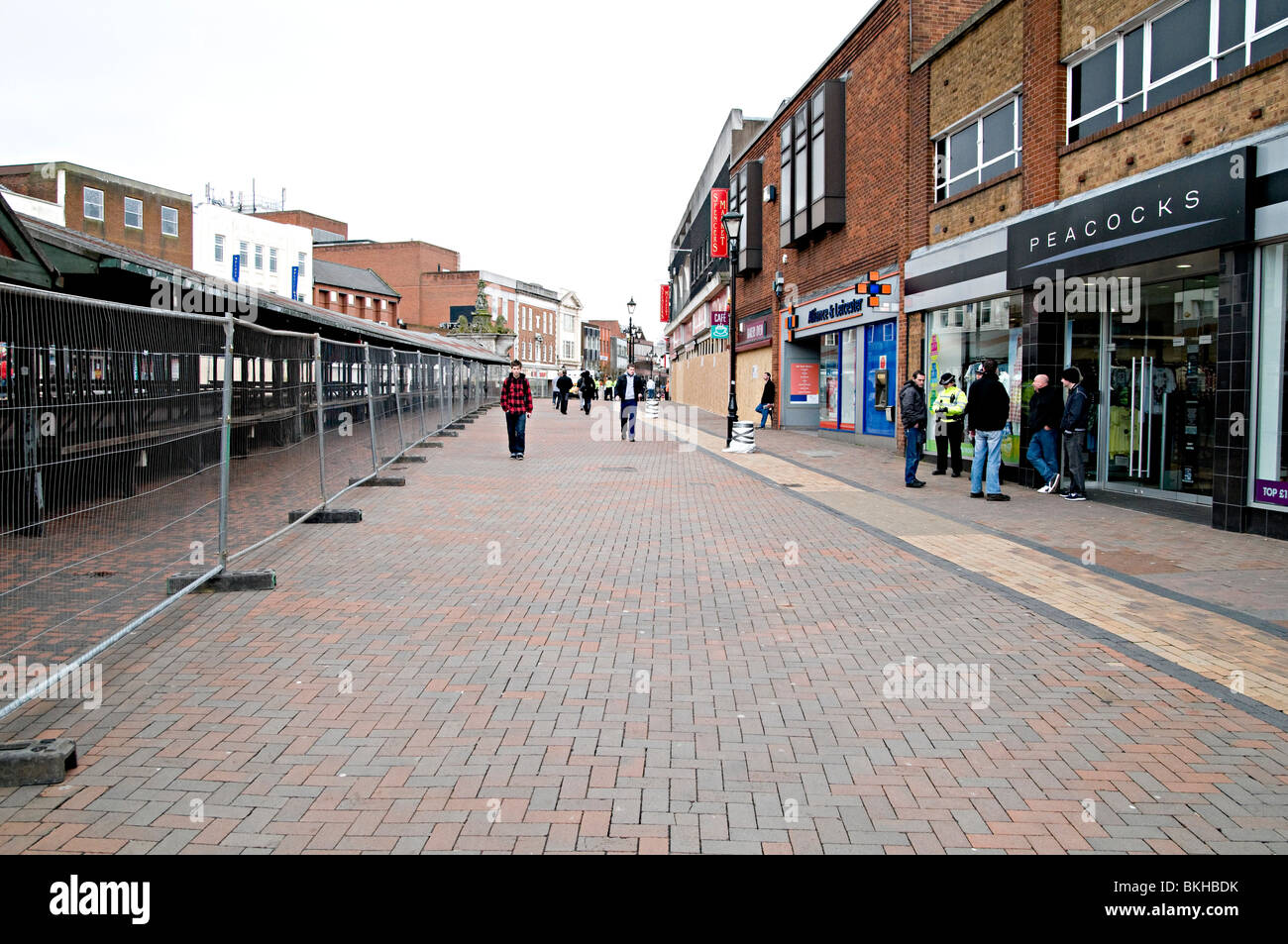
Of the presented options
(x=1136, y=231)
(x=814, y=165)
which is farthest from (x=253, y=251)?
(x=1136, y=231)

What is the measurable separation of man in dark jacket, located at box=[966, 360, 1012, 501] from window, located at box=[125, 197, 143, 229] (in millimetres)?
49813

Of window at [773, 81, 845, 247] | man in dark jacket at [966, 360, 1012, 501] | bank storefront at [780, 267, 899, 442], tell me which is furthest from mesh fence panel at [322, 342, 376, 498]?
window at [773, 81, 845, 247]

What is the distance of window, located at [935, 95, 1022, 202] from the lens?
1577 centimetres

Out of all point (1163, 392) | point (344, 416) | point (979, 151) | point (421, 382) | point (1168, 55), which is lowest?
point (344, 416)

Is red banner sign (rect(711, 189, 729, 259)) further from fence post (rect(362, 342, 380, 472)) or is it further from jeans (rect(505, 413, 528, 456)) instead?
fence post (rect(362, 342, 380, 472))

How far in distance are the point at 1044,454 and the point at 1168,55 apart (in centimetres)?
535

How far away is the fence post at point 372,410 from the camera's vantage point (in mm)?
13266

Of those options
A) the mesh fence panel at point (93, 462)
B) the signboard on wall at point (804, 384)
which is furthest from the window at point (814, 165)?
the mesh fence panel at point (93, 462)

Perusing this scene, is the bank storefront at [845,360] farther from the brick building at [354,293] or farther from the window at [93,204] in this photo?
the brick building at [354,293]

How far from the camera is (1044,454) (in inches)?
547

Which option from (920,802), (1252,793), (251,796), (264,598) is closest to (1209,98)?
(1252,793)

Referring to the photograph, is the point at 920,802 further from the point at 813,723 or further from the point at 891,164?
the point at 891,164

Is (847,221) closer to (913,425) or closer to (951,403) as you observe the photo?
(951,403)

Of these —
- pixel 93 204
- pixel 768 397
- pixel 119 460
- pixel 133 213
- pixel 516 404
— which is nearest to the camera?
pixel 119 460
